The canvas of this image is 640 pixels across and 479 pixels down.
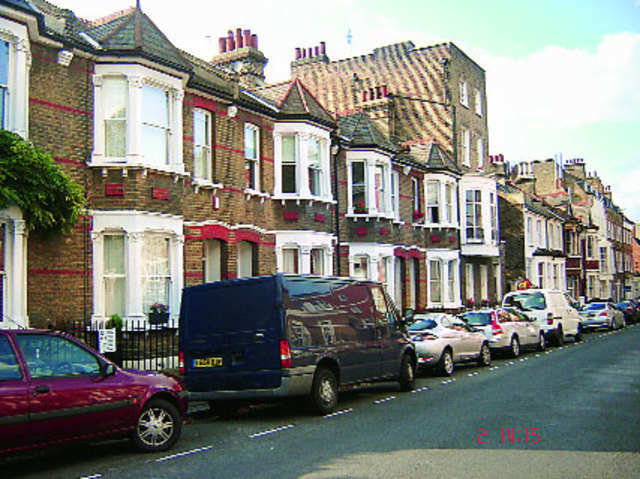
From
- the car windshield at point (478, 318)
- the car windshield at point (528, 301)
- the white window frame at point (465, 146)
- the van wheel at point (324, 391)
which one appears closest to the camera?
the van wheel at point (324, 391)

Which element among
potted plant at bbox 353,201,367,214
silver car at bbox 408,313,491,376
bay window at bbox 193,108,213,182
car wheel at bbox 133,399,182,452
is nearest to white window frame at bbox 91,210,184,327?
bay window at bbox 193,108,213,182

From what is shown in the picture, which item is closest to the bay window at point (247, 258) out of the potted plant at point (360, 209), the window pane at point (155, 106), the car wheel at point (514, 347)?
the window pane at point (155, 106)

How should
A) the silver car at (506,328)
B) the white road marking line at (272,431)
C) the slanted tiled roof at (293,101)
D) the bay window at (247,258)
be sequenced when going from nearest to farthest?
1. the white road marking line at (272,431)
2. the bay window at (247,258)
3. the silver car at (506,328)
4. the slanted tiled roof at (293,101)

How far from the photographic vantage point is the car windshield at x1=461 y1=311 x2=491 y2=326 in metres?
20.7

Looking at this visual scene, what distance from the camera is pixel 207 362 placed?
11.3 meters

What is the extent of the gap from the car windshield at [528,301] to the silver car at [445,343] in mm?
7271

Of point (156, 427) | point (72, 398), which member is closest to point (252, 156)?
point (156, 427)

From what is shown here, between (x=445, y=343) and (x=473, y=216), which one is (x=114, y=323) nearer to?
(x=445, y=343)

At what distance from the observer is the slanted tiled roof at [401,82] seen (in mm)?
35500

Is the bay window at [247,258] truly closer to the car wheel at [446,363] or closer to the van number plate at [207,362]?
the car wheel at [446,363]

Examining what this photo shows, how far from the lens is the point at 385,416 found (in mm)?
10938

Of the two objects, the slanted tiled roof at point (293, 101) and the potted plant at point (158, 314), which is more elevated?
the slanted tiled roof at point (293, 101)

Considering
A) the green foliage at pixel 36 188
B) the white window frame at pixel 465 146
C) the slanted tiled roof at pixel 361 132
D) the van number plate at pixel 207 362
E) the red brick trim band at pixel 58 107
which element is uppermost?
the white window frame at pixel 465 146

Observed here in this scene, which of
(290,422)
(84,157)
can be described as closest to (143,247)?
(84,157)
